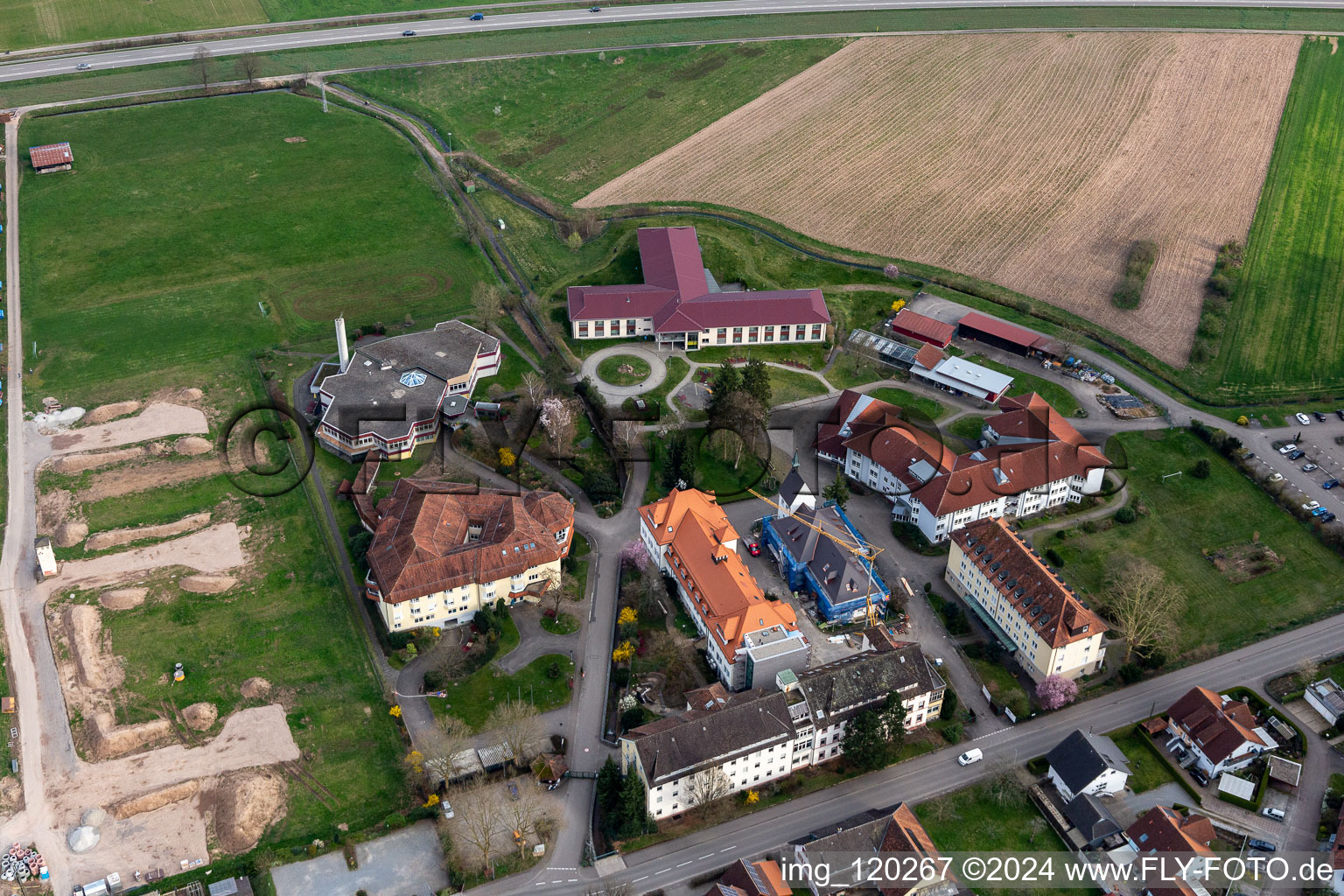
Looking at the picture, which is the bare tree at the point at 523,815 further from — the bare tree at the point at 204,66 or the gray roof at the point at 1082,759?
the bare tree at the point at 204,66

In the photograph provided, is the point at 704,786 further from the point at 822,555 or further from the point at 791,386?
the point at 791,386

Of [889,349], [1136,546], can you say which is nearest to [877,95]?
[889,349]

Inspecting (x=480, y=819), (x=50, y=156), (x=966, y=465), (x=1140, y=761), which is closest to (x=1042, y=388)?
(x=966, y=465)

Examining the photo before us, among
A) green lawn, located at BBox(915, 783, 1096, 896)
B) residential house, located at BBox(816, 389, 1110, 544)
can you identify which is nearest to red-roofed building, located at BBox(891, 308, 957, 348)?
residential house, located at BBox(816, 389, 1110, 544)

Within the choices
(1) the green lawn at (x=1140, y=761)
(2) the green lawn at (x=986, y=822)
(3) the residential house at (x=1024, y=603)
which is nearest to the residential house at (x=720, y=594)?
(2) the green lawn at (x=986, y=822)

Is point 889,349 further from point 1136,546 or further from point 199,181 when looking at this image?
point 199,181

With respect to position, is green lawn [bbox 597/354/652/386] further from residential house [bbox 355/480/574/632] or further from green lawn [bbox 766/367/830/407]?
residential house [bbox 355/480/574/632]

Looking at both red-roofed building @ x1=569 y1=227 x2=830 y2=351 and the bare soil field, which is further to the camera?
the bare soil field
